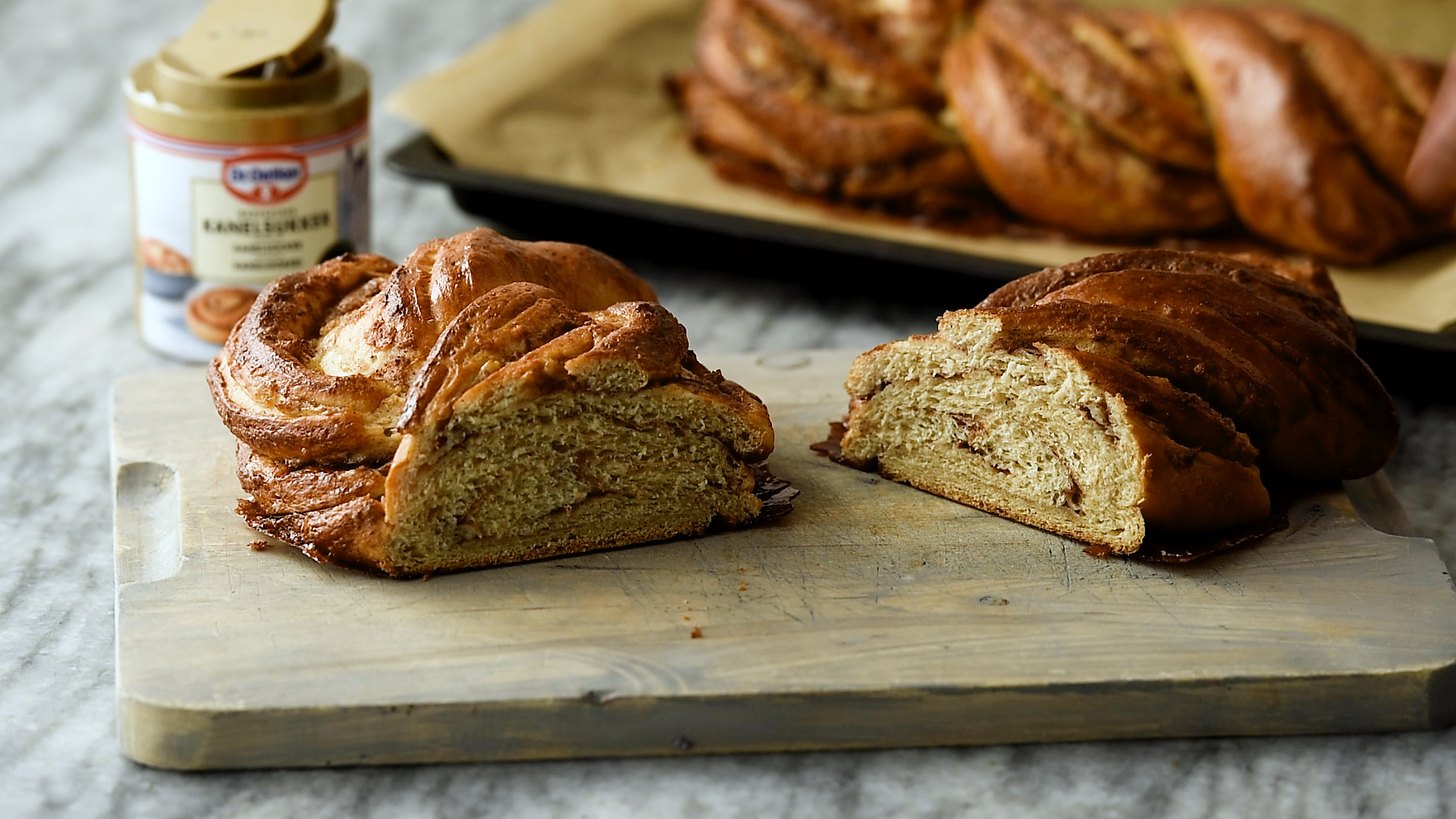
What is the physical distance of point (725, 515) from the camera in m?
3.10

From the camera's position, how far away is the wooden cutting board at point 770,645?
8.48ft

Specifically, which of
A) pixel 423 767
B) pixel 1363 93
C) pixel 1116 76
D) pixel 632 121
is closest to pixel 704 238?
pixel 632 121

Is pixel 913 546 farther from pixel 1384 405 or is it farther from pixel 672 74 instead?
pixel 672 74

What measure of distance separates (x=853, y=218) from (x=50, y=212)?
8.13 feet

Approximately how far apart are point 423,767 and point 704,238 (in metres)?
2.19

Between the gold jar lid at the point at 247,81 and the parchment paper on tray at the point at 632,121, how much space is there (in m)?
1.04

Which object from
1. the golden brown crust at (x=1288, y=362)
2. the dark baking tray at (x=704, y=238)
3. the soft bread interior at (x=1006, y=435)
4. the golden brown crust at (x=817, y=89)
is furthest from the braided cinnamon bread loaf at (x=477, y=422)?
the golden brown crust at (x=817, y=89)

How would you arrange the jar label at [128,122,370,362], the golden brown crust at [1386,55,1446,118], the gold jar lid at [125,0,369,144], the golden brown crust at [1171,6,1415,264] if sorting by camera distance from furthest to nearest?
the golden brown crust at [1386,55,1446,118] → the golden brown crust at [1171,6,1415,264] → the jar label at [128,122,370,362] → the gold jar lid at [125,0,369,144]

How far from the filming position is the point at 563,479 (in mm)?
2986

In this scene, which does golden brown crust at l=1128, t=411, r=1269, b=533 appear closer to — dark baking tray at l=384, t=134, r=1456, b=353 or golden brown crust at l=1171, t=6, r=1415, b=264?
dark baking tray at l=384, t=134, r=1456, b=353

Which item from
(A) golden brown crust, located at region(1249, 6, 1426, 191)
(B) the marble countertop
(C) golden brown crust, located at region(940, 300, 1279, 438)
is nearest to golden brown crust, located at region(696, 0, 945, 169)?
(B) the marble countertop

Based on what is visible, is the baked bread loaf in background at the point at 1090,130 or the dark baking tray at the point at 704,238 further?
the baked bread loaf in background at the point at 1090,130

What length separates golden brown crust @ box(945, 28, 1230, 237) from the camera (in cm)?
454

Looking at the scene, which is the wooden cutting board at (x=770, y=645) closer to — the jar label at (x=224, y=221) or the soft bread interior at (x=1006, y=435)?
the soft bread interior at (x=1006, y=435)
